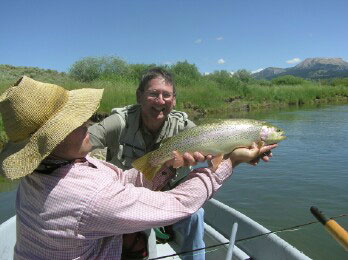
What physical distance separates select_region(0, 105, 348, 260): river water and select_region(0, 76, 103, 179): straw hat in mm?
5672

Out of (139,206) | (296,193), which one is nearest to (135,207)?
(139,206)

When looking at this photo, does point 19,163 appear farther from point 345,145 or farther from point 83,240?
point 345,145

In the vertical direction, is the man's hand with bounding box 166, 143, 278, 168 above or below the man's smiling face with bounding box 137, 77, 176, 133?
below

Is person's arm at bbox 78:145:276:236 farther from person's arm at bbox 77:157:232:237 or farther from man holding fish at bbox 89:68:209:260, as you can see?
man holding fish at bbox 89:68:209:260

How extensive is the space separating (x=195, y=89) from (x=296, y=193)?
22.3m

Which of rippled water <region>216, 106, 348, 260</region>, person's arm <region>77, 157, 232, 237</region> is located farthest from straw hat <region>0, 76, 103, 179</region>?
rippled water <region>216, 106, 348, 260</region>

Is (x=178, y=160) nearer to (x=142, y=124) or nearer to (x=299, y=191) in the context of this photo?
(x=142, y=124)

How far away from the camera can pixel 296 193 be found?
9523mm

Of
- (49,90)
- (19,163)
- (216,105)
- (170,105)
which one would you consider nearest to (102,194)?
(19,163)

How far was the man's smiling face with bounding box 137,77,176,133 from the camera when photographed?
3.66 metres

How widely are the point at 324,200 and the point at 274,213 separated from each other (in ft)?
4.85

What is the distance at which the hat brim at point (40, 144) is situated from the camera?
1.72 metres

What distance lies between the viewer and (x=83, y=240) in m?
1.79

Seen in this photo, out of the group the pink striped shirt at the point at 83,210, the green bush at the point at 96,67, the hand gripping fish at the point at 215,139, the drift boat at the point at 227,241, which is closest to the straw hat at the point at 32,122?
the pink striped shirt at the point at 83,210
